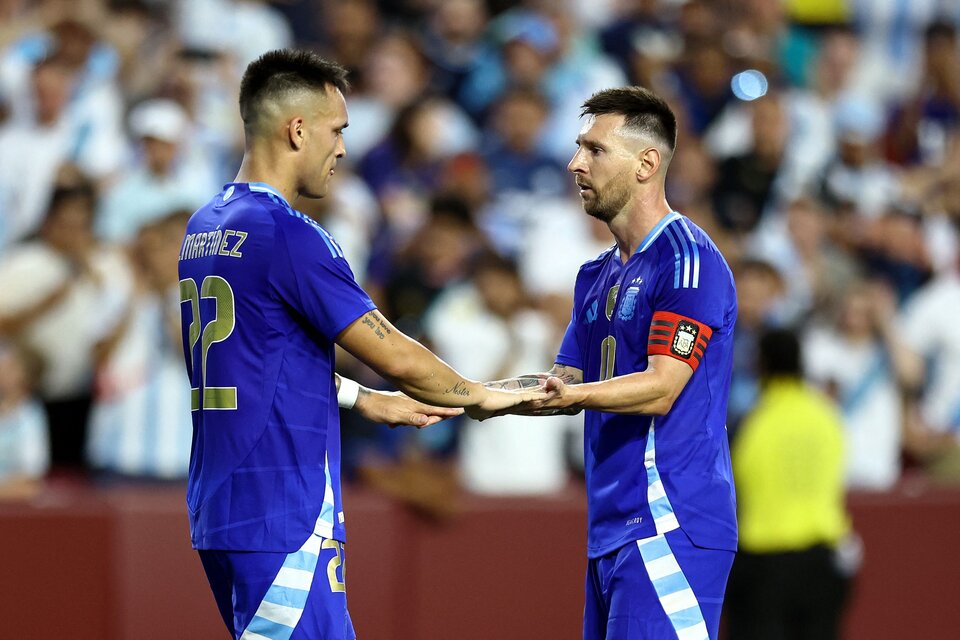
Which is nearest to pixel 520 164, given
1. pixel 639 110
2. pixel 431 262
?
pixel 431 262

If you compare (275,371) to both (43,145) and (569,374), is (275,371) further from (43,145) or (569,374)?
(43,145)

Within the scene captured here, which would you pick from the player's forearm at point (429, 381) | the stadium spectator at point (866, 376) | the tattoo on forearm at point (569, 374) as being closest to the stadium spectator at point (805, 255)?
the stadium spectator at point (866, 376)

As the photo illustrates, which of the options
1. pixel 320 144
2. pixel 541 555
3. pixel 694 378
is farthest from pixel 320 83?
pixel 541 555

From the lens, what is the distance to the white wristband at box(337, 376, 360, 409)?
19.2ft

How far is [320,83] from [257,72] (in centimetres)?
23

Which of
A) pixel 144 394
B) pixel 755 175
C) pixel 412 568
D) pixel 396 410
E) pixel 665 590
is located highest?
pixel 755 175

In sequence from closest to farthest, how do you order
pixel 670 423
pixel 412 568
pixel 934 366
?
pixel 670 423 → pixel 412 568 → pixel 934 366

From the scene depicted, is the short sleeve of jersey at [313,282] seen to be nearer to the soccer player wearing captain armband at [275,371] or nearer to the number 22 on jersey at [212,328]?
the soccer player wearing captain armband at [275,371]

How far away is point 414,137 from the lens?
11.1 meters

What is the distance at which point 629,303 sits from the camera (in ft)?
18.4

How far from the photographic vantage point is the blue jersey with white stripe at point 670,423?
17.9ft

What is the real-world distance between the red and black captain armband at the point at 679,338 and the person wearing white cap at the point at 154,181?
526cm

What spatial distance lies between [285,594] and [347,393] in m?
1.12

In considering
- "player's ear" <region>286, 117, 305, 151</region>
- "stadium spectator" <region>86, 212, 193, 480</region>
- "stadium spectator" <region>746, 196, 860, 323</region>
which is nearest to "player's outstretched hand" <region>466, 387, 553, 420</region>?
"player's ear" <region>286, 117, 305, 151</region>
